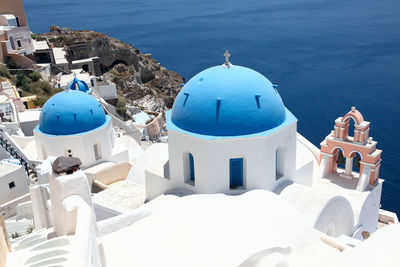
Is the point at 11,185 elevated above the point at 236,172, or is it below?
below

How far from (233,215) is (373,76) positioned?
45.5 metres

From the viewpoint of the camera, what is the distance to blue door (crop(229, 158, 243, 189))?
10.8m

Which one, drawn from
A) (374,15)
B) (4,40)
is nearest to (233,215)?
(4,40)

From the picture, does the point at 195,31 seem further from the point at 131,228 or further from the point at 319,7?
the point at 131,228

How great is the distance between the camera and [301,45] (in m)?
67.9

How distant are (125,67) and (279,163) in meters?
37.7

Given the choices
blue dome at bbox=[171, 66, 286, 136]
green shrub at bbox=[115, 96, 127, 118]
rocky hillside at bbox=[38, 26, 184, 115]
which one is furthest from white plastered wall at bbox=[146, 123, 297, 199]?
rocky hillside at bbox=[38, 26, 184, 115]

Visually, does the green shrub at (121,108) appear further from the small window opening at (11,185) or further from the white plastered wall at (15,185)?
the small window opening at (11,185)

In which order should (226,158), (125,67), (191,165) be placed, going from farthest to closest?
1. (125,67)
2. (191,165)
3. (226,158)

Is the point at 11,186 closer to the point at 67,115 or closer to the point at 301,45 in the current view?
the point at 67,115

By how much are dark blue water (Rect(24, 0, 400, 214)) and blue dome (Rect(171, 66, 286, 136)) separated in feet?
60.0

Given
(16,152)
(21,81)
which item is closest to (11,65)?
(21,81)

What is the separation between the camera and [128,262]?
7738mm

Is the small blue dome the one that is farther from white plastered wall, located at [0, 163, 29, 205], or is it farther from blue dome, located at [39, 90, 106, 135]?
white plastered wall, located at [0, 163, 29, 205]
